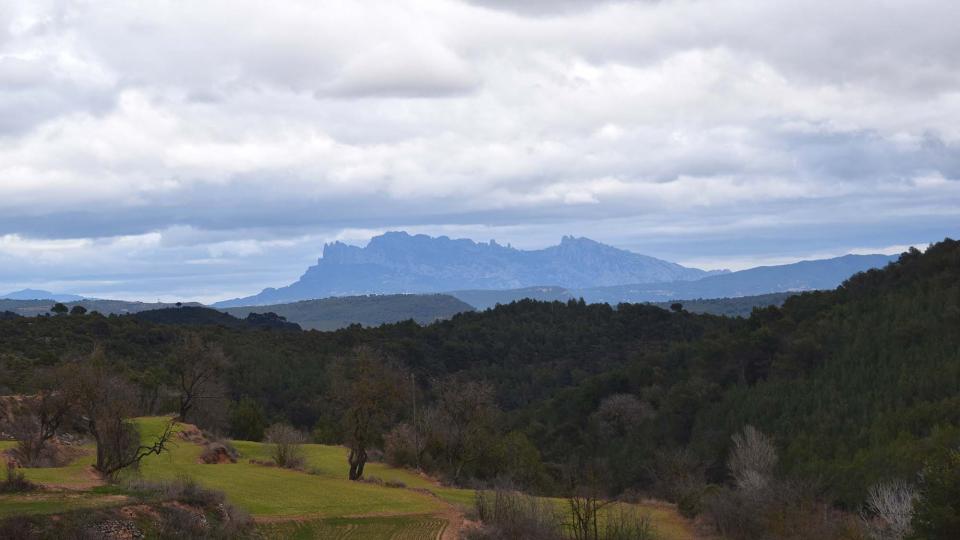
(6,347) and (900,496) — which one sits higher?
(6,347)

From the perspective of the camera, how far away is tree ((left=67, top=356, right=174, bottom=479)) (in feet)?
111

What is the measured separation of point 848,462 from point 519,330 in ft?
253

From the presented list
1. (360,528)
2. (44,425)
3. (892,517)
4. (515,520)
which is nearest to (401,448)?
(44,425)

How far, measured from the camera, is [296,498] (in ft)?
112

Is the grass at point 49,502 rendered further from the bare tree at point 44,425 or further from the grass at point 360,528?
the bare tree at point 44,425

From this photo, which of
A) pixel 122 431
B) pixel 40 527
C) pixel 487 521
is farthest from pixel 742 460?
pixel 40 527

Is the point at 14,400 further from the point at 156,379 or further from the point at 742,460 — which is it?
the point at 742,460

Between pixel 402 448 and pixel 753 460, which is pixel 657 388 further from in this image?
pixel 402 448

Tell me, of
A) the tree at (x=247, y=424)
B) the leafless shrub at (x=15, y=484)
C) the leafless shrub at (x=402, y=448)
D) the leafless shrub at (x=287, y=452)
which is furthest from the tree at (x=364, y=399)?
the tree at (x=247, y=424)

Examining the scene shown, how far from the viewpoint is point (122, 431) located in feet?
114

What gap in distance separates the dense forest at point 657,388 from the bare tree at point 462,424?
121 mm

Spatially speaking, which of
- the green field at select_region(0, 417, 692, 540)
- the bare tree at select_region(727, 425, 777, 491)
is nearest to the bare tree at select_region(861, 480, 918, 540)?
the green field at select_region(0, 417, 692, 540)

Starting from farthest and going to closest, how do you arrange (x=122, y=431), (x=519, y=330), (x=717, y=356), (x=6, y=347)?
(x=519, y=330) → (x=717, y=356) → (x=6, y=347) → (x=122, y=431)

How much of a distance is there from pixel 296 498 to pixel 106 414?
6.80 meters
